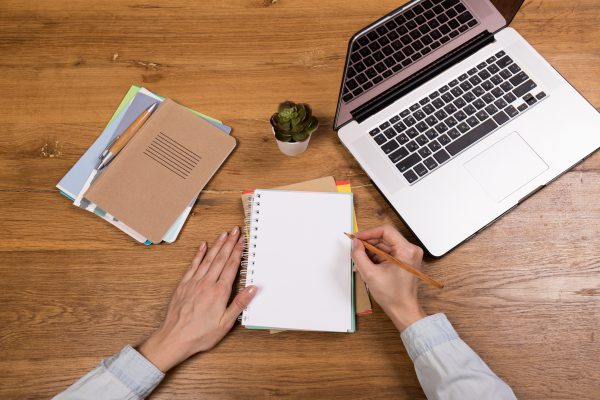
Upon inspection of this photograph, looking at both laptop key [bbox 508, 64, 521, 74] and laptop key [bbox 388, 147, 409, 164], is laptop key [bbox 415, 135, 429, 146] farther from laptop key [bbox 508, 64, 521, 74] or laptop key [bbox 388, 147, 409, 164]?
laptop key [bbox 508, 64, 521, 74]

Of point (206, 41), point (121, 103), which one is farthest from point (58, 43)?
point (206, 41)

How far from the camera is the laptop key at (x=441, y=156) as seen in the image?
0.86 m

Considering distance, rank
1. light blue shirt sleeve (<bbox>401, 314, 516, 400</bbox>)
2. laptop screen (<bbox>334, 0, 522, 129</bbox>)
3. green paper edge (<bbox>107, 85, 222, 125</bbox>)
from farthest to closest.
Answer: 1. green paper edge (<bbox>107, 85, 222, 125</bbox>)
2. laptop screen (<bbox>334, 0, 522, 129</bbox>)
3. light blue shirt sleeve (<bbox>401, 314, 516, 400</bbox>)

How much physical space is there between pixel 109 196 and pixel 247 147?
288 millimetres

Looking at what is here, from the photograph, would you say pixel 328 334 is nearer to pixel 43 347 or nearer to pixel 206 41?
pixel 43 347

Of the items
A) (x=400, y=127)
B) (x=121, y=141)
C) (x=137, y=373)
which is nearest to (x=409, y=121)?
(x=400, y=127)

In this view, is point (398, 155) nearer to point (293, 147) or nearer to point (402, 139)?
point (402, 139)

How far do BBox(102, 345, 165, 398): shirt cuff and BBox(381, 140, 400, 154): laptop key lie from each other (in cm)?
58

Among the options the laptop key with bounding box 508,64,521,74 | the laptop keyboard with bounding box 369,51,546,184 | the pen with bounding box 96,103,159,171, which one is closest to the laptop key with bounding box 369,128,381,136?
the laptop keyboard with bounding box 369,51,546,184

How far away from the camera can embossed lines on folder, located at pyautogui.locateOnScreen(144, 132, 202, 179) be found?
2.97 ft

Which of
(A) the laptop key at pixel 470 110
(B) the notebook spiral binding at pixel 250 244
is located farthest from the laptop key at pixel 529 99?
(B) the notebook spiral binding at pixel 250 244

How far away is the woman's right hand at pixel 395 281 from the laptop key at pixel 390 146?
17 cm

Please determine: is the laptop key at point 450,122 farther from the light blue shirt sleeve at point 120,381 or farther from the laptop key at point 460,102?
the light blue shirt sleeve at point 120,381

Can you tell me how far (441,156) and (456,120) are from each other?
0.08 m
